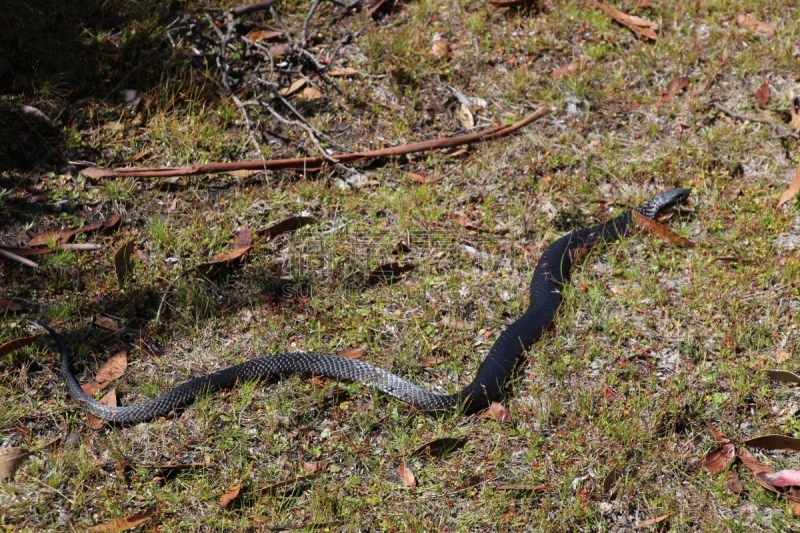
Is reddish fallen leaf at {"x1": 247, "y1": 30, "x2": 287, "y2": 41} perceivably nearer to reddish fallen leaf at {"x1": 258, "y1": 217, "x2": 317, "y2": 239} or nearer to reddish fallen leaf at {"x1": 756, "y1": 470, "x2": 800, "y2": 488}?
reddish fallen leaf at {"x1": 258, "y1": 217, "x2": 317, "y2": 239}

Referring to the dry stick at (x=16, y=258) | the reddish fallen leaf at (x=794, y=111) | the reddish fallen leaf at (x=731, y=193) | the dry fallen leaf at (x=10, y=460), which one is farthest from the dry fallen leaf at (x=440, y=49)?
the dry fallen leaf at (x=10, y=460)

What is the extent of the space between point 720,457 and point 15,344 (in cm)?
358

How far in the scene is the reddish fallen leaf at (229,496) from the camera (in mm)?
3678

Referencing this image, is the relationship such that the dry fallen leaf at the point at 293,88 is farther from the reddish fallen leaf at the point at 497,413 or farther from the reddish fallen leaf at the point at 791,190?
the reddish fallen leaf at the point at 791,190

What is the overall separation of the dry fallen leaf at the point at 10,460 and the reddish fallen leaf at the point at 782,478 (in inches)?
134

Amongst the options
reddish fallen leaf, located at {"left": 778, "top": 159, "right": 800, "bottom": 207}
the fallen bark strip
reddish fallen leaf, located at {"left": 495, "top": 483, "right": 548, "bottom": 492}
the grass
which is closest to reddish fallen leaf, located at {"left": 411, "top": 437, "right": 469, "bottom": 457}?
the grass

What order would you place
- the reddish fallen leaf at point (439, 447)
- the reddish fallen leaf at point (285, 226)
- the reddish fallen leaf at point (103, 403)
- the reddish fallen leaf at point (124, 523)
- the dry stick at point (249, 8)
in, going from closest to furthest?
the reddish fallen leaf at point (124, 523)
the reddish fallen leaf at point (439, 447)
the reddish fallen leaf at point (103, 403)
the reddish fallen leaf at point (285, 226)
the dry stick at point (249, 8)

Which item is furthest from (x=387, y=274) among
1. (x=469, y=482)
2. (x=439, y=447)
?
(x=469, y=482)

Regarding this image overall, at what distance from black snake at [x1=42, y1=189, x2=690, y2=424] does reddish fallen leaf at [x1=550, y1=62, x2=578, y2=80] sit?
218cm

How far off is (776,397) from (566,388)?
1043 mm

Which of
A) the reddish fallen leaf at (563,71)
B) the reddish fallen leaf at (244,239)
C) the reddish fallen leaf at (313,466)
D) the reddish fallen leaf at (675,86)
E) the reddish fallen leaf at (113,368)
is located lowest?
the reddish fallen leaf at (313,466)

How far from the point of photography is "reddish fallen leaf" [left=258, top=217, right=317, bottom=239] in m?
5.14

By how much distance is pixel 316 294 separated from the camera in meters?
4.82

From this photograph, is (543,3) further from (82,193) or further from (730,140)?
(82,193)
